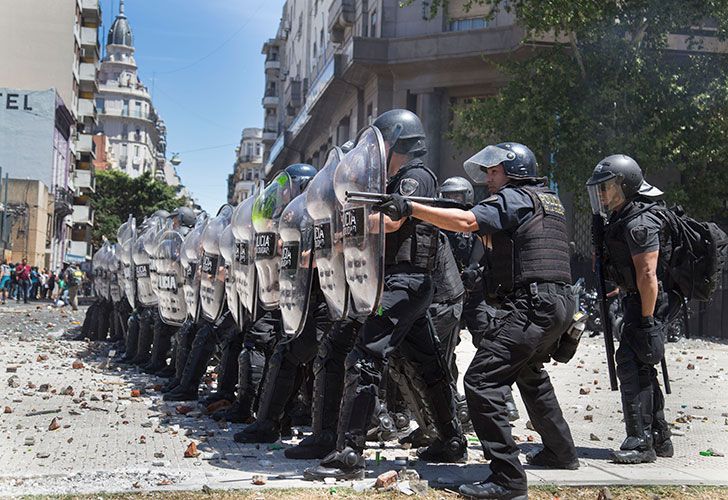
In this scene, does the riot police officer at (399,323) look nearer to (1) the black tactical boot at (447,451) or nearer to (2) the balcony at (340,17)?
(1) the black tactical boot at (447,451)

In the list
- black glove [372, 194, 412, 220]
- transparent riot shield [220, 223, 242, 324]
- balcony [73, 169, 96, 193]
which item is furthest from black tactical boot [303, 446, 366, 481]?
balcony [73, 169, 96, 193]

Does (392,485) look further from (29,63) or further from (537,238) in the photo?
(29,63)

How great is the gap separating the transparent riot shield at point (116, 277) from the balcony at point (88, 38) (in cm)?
5131

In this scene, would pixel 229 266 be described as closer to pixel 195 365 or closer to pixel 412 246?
pixel 195 365

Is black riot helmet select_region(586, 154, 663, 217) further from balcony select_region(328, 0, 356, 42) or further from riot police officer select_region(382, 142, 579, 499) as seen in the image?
balcony select_region(328, 0, 356, 42)

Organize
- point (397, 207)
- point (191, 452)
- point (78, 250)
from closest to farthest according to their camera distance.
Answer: point (397, 207) < point (191, 452) < point (78, 250)

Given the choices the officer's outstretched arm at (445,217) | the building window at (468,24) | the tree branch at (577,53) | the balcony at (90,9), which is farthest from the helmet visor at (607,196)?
the balcony at (90,9)

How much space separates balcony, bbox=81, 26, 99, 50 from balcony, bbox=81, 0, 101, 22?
83 centimetres

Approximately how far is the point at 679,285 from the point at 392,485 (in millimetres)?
2603

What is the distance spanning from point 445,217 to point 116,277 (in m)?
10.0

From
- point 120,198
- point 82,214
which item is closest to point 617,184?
point 82,214

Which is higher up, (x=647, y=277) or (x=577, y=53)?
(x=577, y=53)

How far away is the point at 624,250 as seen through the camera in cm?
600

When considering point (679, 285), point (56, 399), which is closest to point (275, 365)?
point (679, 285)
